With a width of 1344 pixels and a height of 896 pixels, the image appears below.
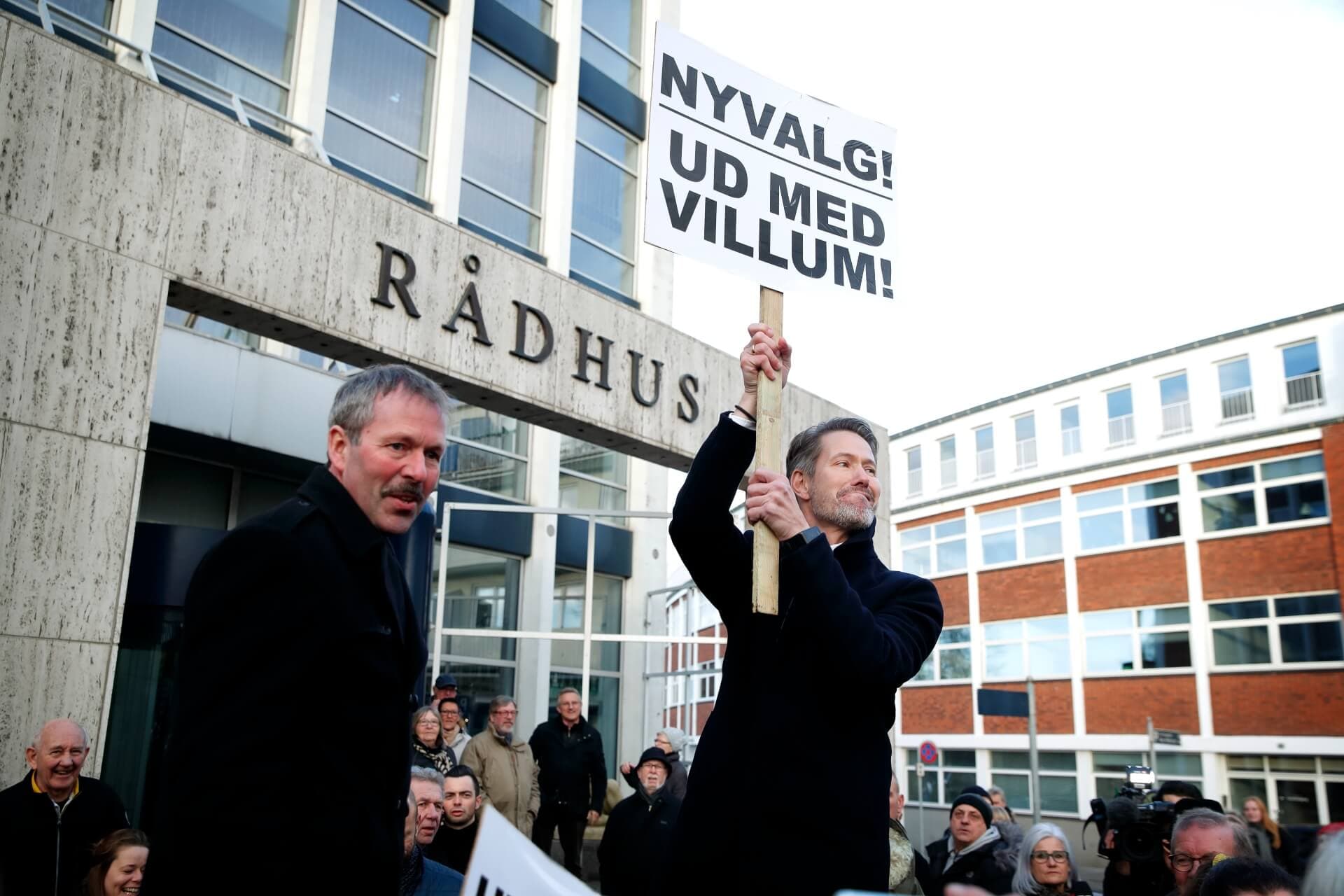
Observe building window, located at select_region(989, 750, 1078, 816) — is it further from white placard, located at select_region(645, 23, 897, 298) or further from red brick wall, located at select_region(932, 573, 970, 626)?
white placard, located at select_region(645, 23, 897, 298)

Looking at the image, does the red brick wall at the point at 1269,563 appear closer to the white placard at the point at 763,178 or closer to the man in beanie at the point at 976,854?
the man in beanie at the point at 976,854

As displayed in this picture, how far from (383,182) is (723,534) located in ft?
39.4

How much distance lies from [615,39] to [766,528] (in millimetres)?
16762

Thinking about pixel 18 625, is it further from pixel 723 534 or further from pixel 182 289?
pixel 723 534

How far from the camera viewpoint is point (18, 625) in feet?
Answer: 22.2

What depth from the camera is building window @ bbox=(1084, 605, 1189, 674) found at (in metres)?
32.1

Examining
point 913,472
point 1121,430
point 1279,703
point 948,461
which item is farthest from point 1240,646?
point 913,472

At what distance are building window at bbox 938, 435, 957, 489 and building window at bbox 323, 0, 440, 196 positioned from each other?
3039 cm

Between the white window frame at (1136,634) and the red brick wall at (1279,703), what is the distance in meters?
1.39

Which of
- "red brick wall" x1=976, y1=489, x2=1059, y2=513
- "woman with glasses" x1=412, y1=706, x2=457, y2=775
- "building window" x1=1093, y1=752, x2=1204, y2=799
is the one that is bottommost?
"building window" x1=1093, y1=752, x2=1204, y2=799

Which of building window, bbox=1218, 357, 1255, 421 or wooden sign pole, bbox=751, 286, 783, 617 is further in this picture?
building window, bbox=1218, 357, 1255, 421

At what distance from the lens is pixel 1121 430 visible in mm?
35844

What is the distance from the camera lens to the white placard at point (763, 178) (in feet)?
10.9

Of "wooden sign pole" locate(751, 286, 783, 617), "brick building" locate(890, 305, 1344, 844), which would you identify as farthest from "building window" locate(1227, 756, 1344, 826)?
"wooden sign pole" locate(751, 286, 783, 617)
